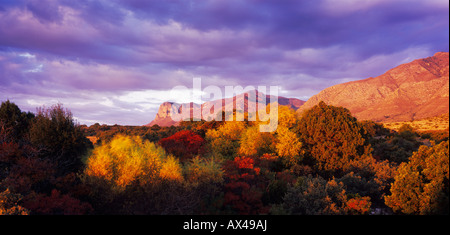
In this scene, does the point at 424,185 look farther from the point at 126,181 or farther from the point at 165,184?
the point at 126,181

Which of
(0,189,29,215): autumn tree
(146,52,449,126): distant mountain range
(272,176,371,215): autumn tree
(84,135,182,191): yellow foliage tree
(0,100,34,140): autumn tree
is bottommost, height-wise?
(272,176,371,215): autumn tree

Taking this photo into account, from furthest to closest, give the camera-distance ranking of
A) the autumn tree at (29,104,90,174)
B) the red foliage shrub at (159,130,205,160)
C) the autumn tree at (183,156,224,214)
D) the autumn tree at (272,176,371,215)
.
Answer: the red foliage shrub at (159,130,205,160) < the autumn tree at (29,104,90,174) < the autumn tree at (272,176,371,215) < the autumn tree at (183,156,224,214)

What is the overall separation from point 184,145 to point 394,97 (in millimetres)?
118512

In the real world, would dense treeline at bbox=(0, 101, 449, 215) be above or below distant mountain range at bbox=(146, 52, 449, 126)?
below

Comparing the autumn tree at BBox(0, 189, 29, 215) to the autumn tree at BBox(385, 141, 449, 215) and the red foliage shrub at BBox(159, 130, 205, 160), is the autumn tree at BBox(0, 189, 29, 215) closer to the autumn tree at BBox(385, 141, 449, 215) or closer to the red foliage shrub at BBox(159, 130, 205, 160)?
the red foliage shrub at BBox(159, 130, 205, 160)

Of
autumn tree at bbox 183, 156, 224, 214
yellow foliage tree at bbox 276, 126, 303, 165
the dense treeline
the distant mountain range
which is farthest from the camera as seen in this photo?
the distant mountain range

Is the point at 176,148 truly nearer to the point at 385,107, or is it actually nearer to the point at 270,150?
the point at 270,150

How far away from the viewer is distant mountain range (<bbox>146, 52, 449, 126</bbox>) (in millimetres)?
86812

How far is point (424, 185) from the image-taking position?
1109 cm

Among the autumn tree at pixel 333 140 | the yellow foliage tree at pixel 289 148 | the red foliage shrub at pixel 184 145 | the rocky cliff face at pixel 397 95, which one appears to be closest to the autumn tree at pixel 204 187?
the red foliage shrub at pixel 184 145

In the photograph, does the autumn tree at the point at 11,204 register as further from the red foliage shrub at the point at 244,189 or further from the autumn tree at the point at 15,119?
the autumn tree at the point at 15,119

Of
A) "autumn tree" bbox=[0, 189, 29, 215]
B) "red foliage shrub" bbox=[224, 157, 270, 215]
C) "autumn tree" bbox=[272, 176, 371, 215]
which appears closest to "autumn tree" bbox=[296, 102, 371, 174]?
"autumn tree" bbox=[272, 176, 371, 215]

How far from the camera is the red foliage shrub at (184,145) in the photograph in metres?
17.8
